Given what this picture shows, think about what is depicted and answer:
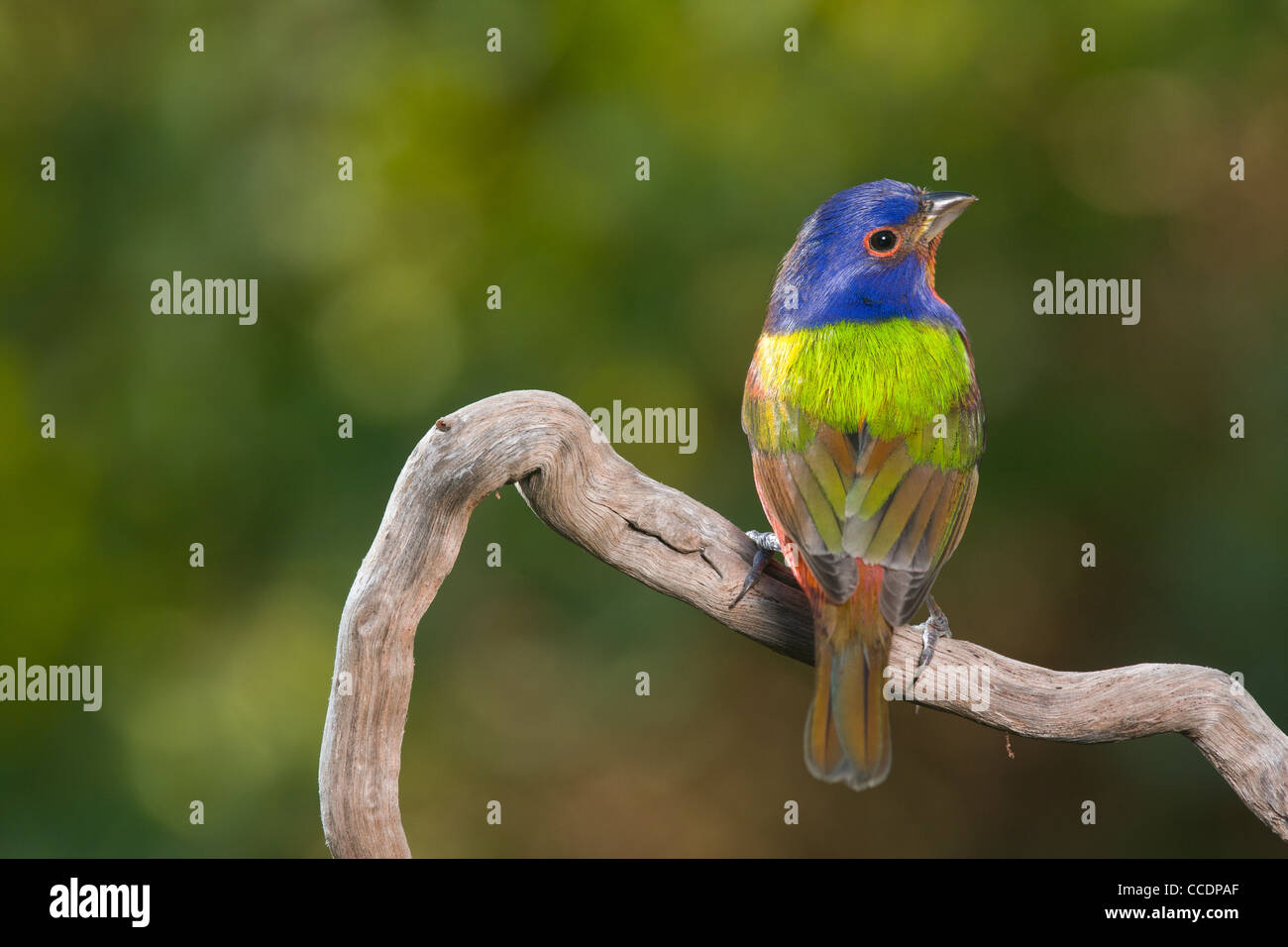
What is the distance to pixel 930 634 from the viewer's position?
16.5ft

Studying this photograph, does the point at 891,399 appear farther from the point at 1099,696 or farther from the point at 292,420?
the point at 292,420

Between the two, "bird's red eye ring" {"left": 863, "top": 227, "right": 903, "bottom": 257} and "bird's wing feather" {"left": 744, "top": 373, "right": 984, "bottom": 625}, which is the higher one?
"bird's red eye ring" {"left": 863, "top": 227, "right": 903, "bottom": 257}

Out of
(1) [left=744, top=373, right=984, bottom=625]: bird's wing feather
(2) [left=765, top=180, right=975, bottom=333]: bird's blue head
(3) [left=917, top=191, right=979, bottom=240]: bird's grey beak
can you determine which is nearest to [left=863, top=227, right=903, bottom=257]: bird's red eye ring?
(2) [left=765, top=180, right=975, bottom=333]: bird's blue head

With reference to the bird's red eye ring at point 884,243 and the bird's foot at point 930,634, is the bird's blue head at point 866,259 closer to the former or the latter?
the bird's red eye ring at point 884,243

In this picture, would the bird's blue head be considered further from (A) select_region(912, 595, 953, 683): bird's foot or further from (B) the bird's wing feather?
(A) select_region(912, 595, 953, 683): bird's foot

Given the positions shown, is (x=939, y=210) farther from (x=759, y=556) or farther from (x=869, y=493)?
(x=759, y=556)

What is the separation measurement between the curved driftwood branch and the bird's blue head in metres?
0.85

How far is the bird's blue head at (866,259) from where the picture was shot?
498 cm

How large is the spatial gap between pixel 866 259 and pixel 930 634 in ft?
4.46

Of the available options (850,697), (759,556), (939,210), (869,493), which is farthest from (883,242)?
(850,697)

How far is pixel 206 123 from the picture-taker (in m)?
7.04

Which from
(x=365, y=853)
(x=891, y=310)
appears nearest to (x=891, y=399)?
(x=891, y=310)

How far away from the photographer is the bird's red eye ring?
5.00m

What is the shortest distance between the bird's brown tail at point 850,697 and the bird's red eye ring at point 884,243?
1.33 metres
